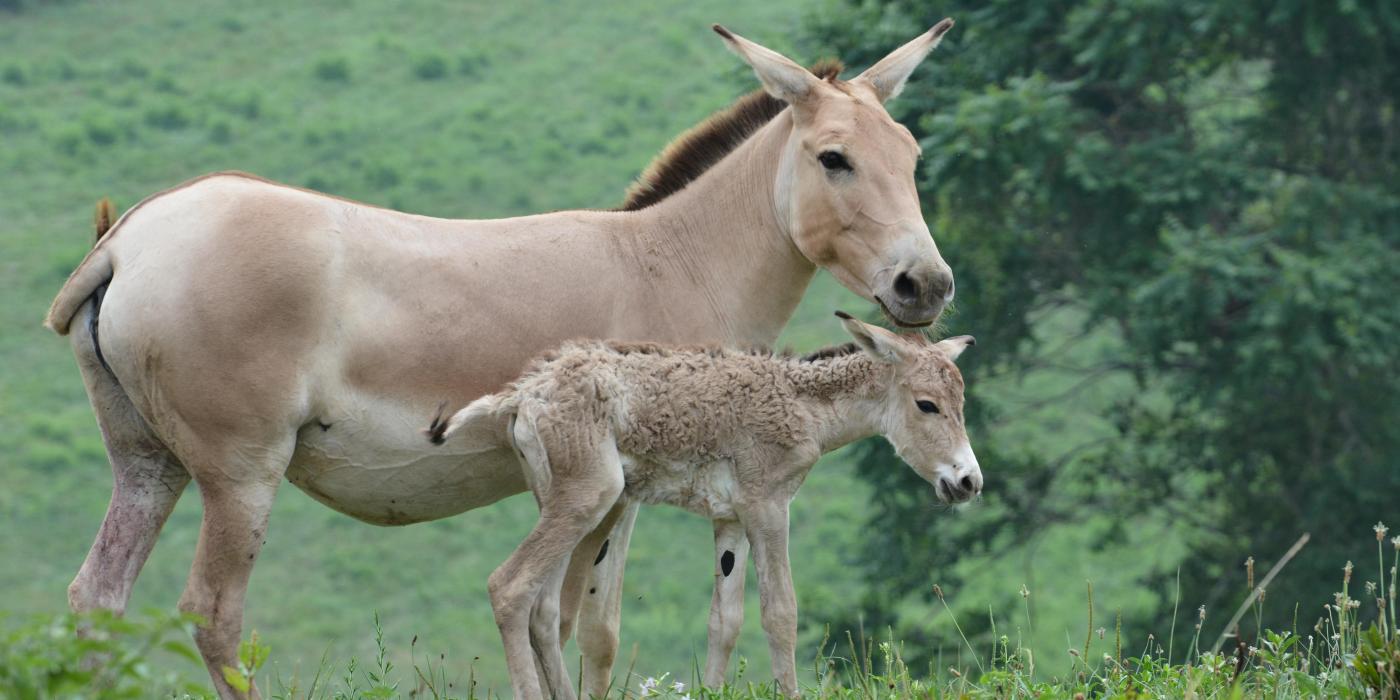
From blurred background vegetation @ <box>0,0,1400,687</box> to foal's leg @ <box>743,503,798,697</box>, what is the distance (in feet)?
16.2

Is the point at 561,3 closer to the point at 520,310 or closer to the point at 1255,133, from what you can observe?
the point at 1255,133

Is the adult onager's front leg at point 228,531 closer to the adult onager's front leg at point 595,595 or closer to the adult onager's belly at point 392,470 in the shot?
the adult onager's belly at point 392,470

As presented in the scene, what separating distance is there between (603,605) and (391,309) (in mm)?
1479

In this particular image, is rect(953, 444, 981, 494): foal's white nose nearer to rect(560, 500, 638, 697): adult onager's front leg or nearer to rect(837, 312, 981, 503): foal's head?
rect(837, 312, 981, 503): foal's head

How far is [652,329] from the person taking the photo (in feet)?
21.2

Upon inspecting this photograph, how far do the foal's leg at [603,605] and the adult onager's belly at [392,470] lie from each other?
0.45 m

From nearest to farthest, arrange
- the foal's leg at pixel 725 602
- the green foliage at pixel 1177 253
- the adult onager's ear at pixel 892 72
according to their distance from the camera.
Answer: the foal's leg at pixel 725 602, the adult onager's ear at pixel 892 72, the green foliage at pixel 1177 253

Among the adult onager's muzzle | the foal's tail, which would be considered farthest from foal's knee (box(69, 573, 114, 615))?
the adult onager's muzzle

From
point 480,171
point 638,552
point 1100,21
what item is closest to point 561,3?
point 480,171

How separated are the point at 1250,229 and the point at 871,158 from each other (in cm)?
1067

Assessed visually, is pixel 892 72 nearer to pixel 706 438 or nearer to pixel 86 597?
pixel 706 438

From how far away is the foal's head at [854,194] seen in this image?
6.10 metres

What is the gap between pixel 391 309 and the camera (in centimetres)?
605

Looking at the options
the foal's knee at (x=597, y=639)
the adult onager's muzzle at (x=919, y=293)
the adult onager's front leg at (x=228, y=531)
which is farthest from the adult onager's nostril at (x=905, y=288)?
the adult onager's front leg at (x=228, y=531)
